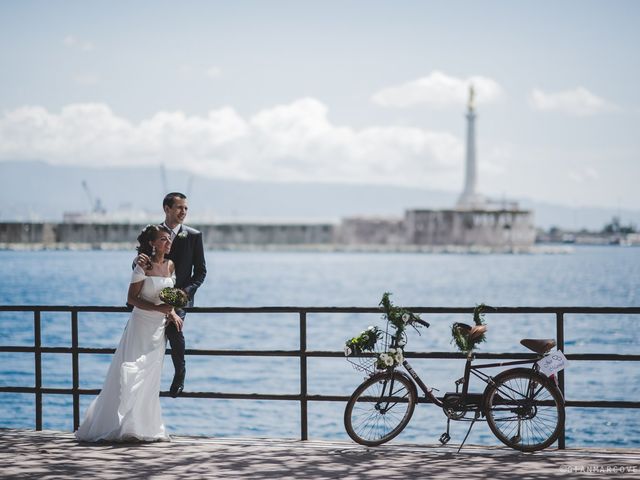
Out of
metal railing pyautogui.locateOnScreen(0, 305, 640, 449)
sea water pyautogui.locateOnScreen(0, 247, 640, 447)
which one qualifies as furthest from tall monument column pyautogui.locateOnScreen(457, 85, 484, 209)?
metal railing pyautogui.locateOnScreen(0, 305, 640, 449)

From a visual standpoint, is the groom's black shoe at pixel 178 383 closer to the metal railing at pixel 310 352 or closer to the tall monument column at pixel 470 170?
the metal railing at pixel 310 352

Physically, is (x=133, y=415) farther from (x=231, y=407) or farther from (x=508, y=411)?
(x=231, y=407)

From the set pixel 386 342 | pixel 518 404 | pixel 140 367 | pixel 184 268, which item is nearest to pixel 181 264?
pixel 184 268

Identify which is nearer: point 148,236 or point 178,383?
point 148,236

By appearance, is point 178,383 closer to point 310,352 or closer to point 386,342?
point 310,352

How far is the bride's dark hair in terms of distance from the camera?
8429mm

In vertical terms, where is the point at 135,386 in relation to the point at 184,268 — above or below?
below

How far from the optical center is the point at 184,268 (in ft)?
29.1

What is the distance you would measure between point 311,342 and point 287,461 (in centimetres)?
4252

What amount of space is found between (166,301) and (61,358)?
4113 centimetres

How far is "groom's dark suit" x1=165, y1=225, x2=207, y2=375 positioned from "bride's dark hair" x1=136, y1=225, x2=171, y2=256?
26cm

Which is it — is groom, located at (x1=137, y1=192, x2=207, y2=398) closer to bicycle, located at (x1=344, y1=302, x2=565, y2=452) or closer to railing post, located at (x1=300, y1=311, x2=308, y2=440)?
railing post, located at (x1=300, y1=311, x2=308, y2=440)

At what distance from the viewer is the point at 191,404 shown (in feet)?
114

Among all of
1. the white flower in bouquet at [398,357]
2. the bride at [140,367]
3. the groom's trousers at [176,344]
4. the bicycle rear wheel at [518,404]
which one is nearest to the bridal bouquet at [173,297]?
the bride at [140,367]
